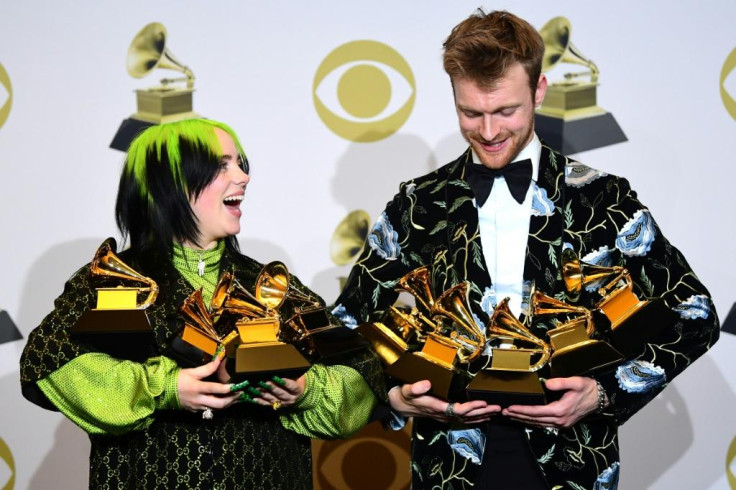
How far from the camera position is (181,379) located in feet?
5.64

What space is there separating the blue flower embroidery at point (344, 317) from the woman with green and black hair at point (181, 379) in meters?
0.16

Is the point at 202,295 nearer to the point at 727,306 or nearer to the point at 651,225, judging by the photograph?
the point at 651,225

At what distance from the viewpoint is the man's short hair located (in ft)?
6.36

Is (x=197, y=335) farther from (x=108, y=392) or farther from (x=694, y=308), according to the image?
(x=694, y=308)

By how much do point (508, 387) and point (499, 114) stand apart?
51cm

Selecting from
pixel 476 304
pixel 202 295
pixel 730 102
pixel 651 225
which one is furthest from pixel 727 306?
pixel 202 295

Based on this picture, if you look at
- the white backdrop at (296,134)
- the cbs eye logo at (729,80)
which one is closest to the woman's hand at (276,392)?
the white backdrop at (296,134)

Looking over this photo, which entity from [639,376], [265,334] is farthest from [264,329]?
[639,376]

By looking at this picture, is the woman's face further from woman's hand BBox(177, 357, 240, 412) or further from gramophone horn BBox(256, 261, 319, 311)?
woman's hand BBox(177, 357, 240, 412)

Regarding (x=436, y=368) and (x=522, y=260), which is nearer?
(x=436, y=368)

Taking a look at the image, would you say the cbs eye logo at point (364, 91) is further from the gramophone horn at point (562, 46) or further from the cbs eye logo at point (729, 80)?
the cbs eye logo at point (729, 80)

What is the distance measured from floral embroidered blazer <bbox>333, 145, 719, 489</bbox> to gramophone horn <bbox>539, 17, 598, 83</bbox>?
0.90 m

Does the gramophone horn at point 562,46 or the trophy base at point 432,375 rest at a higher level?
the gramophone horn at point 562,46

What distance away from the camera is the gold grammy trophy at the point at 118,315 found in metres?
1.70
